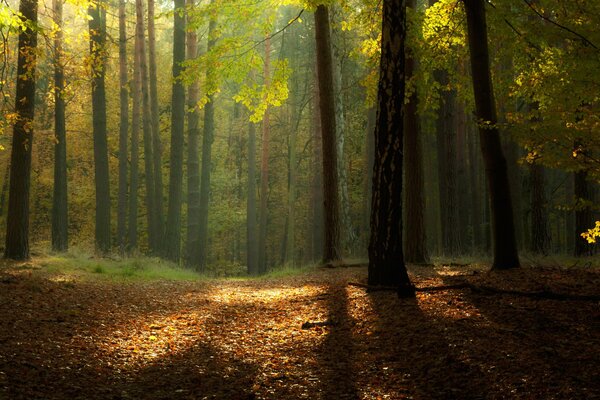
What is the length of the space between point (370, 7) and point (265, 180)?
16.3 meters

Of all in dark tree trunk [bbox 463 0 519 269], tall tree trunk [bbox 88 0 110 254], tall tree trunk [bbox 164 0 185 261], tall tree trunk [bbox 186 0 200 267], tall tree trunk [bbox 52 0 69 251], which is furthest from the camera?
tall tree trunk [bbox 88 0 110 254]

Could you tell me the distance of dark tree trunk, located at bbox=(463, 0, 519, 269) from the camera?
29.1 feet

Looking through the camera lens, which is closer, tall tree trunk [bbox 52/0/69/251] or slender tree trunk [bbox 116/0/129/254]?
tall tree trunk [bbox 52/0/69/251]

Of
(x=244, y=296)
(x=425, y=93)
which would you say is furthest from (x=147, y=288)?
(x=425, y=93)

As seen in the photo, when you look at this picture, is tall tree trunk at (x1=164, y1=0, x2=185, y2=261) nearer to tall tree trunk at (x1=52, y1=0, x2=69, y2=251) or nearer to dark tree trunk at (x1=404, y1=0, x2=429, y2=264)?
tall tree trunk at (x1=52, y1=0, x2=69, y2=251)

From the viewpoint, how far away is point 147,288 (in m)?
10.9

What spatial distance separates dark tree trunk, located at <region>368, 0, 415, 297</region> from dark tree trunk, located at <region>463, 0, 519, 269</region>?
1.90 meters

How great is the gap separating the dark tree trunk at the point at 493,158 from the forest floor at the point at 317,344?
478mm

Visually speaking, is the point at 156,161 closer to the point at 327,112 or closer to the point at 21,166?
the point at 21,166

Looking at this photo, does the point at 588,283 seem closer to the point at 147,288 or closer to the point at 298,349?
the point at 298,349

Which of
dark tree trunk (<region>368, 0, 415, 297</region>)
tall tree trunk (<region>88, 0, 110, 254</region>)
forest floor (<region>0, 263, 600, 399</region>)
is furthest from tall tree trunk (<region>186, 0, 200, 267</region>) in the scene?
dark tree trunk (<region>368, 0, 415, 297</region>)

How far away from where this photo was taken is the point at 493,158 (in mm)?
8938

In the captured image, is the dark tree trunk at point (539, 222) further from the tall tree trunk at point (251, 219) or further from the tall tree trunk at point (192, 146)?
the tall tree trunk at point (251, 219)

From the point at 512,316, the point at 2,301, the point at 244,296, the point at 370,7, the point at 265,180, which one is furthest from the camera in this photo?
the point at 265,180
